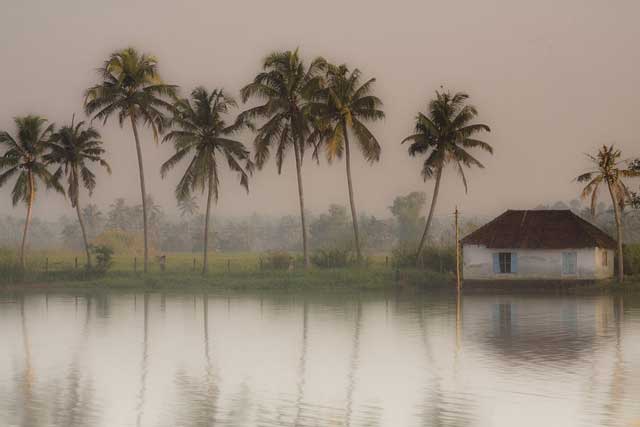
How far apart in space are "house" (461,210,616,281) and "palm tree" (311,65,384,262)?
7.89 meters

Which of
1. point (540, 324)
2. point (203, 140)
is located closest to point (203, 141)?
point (203, 140)

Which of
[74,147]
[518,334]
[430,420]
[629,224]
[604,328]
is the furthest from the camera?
[629,224]

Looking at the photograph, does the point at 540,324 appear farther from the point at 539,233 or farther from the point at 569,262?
the point at 539,233

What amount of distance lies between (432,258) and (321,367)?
4236cm

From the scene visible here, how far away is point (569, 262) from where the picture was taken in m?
61.3

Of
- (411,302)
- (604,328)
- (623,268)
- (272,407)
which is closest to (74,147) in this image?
(411,302)

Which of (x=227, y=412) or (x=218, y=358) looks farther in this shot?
(x=218, y=358)

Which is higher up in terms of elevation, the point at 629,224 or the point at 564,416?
the point at 629,224

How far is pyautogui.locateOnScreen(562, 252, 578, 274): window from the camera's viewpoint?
61156 millimetres

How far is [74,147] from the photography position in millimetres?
69812

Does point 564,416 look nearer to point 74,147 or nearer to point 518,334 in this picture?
point 518,334

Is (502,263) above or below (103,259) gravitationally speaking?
below

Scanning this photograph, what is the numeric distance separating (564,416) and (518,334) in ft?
48.0

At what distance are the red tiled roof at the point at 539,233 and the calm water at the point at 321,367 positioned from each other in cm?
1817
